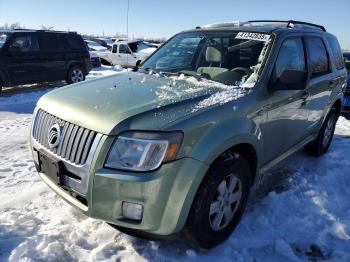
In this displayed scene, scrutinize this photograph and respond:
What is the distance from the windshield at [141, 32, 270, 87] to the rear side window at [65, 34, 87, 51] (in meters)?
9.08

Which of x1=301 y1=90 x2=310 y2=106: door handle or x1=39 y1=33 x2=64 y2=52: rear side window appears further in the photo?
x1=39 y1=33 x2=64 y2=52: rear side window

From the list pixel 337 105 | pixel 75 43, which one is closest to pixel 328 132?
pixel 337 105

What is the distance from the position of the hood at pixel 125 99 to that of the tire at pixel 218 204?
0.53 metres

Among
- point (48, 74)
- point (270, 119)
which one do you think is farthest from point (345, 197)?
point (48, 74)

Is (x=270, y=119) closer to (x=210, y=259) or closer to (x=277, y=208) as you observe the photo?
(x=277, y=208)

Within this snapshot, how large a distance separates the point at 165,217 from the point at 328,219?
1.92 metres

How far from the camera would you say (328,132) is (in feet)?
18.0

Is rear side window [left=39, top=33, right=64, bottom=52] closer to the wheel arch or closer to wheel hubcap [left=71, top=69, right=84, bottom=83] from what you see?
wheel hubcap [left=71, top=69, right=84, bottom=83]

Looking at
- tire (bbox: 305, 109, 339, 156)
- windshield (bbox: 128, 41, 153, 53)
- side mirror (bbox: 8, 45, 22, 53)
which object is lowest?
windshield (bbox: 128, 41, 153, 53)

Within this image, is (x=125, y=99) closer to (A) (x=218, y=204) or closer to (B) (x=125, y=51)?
(A) (x=218, y=204)

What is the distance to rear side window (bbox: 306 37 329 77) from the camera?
170 inches

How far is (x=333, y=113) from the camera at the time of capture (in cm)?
551

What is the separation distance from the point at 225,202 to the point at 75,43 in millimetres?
11230

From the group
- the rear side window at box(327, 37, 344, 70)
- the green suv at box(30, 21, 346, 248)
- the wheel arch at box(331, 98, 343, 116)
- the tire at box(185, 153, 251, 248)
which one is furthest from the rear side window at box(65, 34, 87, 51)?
the tire at box(185, 153, 251, 248)
